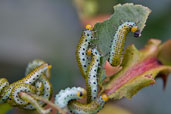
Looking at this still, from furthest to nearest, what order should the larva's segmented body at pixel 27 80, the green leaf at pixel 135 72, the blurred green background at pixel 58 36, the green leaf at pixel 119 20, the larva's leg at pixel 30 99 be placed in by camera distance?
1. the blurred green background at pixel 58 36
2. the green leaf at pixel 119 20
3. the green leaf at pixel 135 72
4. the larva's segmented body at pixel 27 80
5. the larva's leg at pixel 30 99

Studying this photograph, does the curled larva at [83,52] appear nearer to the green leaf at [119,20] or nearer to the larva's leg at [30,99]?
the green leaf at [119,20]

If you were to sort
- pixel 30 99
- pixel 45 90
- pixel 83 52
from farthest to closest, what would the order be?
pixel 83 52
pixel 45 90
pixel 30 99

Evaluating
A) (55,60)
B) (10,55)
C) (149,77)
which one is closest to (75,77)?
(55,60)

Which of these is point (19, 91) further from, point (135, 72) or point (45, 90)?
point (135, 72)

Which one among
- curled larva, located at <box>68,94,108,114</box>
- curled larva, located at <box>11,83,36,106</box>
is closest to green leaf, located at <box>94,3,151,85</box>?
curled larva, located at <box>68,94,108,114</box>

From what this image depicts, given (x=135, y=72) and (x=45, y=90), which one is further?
(x=135, y=72)

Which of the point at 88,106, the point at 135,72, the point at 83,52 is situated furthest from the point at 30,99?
the point at 135,72

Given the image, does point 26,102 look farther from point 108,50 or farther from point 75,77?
point 75,77

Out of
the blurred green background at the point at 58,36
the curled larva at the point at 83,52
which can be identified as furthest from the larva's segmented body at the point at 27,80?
the blurred green background at the point at 58,36

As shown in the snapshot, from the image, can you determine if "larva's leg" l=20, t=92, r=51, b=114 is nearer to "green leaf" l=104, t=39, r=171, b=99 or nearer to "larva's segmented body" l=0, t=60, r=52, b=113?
"larva's segmented body" l=0, t=60, r=52, b=113
